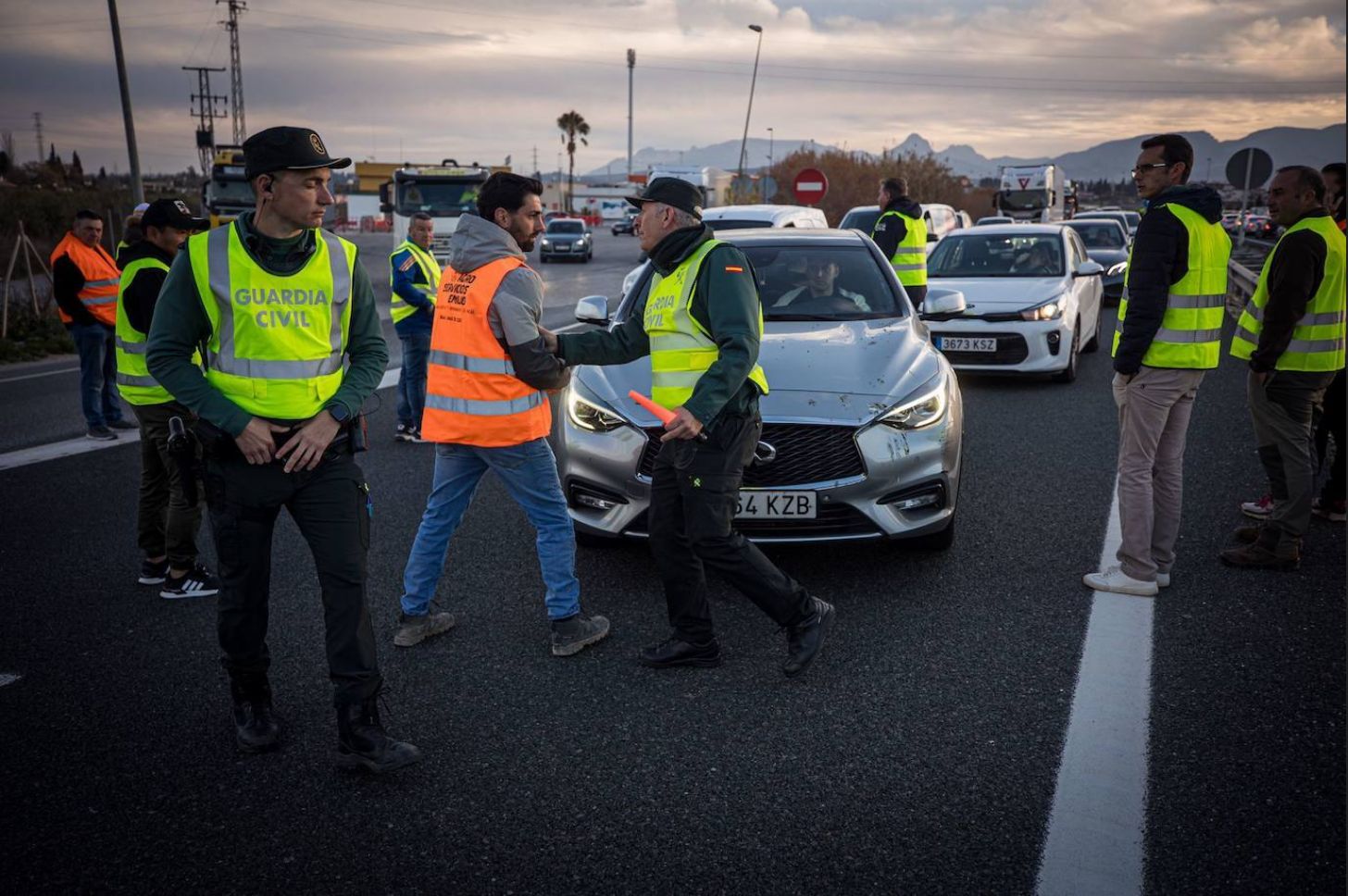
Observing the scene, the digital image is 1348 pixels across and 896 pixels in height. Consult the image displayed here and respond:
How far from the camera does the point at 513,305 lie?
12.4 feet

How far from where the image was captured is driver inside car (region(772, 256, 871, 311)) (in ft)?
20.0

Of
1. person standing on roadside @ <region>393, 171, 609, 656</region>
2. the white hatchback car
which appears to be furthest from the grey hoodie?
the white hatchback car

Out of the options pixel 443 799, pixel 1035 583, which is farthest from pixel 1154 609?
pixel 443 799

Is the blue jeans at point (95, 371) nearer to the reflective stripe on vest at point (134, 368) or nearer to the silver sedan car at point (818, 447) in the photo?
the reflective stripe on vest at point (134, 368)

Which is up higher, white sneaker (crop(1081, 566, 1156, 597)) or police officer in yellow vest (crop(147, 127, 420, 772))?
police officer in yellow vest (crop(147, 127, 420, 772))

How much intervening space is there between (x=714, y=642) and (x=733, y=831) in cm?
116

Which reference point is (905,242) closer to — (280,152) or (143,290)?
(143,290)

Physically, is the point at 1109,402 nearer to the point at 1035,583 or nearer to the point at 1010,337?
the point at 1010,337

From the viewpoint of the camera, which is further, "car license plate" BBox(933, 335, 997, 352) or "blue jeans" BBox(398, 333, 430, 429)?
"car license plate" BBox(933, 335, 997, 352)

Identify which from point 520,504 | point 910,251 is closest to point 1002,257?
point 910,251

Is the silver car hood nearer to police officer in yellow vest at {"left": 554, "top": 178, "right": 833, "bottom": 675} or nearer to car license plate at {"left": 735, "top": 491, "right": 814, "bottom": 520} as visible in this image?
car license plate at {"left": 735, "top": 491, "right": 814, "bottom": 520}

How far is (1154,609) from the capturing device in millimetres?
4488

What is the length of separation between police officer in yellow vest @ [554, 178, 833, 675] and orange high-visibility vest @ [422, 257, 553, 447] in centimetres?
27

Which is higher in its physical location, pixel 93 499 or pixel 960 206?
pixel 960 206
